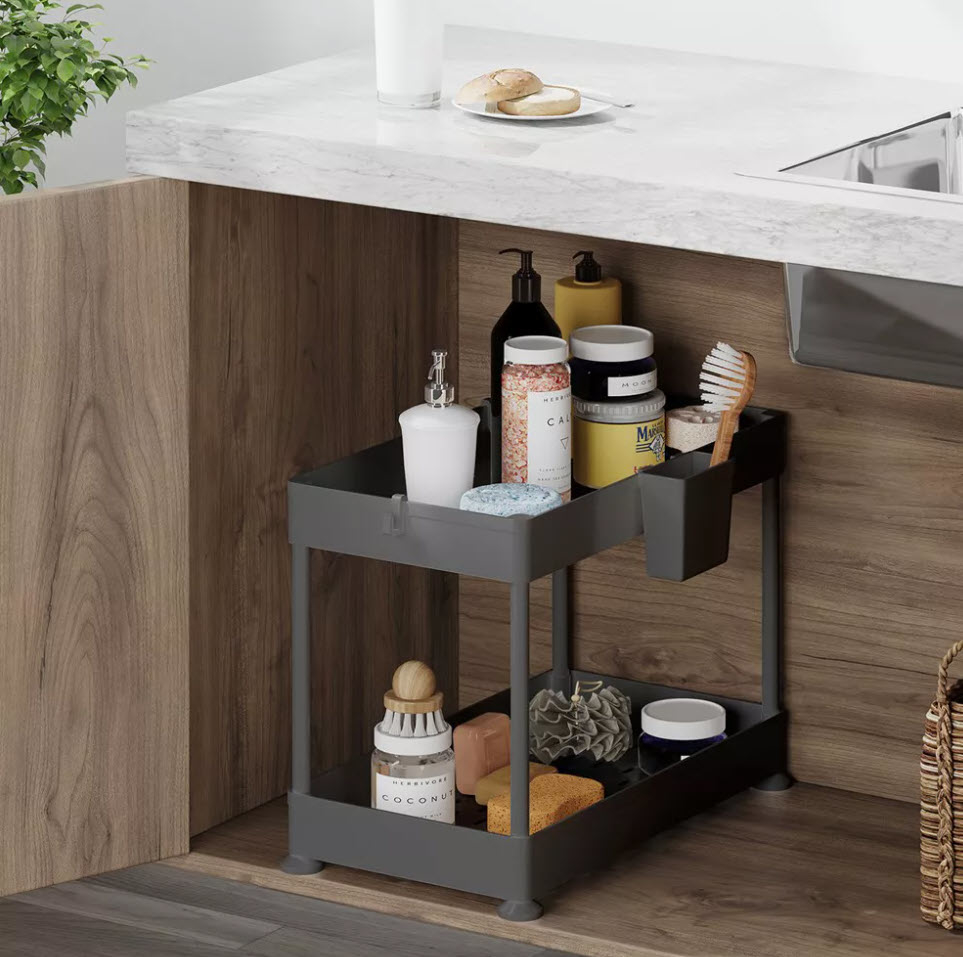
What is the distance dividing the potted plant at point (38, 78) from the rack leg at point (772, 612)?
0.92 meters

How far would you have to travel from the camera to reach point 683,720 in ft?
7.98

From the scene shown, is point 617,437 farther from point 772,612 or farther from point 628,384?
point 772,612

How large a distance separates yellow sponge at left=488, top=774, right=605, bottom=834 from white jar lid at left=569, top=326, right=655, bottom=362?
1.50 ft

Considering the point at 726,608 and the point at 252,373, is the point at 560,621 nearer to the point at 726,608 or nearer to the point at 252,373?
the point at 726,608

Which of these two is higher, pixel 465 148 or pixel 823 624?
pixel 465 148

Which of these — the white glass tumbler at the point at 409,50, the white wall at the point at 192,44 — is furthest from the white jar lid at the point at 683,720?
the white wall at the point at 192,44

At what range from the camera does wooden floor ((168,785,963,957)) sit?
2.13m

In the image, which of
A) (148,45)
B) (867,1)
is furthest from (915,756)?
(148,45)

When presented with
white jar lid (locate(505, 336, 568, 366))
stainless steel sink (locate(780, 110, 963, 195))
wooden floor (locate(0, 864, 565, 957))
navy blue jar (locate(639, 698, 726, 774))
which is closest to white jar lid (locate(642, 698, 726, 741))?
navy blue jar (locate(639, 698, 726, 774))

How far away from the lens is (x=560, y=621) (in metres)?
2.60

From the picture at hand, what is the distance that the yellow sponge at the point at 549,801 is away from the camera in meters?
2.21

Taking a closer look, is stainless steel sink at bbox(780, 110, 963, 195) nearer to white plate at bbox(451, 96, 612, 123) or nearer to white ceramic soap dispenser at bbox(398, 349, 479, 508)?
white plate at bbox(451, 96, 612, 123)

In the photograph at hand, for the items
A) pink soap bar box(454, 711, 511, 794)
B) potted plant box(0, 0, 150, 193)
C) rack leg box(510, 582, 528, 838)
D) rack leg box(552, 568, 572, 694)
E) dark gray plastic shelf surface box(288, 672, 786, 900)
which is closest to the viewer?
rack leg box(510, 582, 528, 838)

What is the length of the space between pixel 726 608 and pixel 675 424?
1.06 feet
